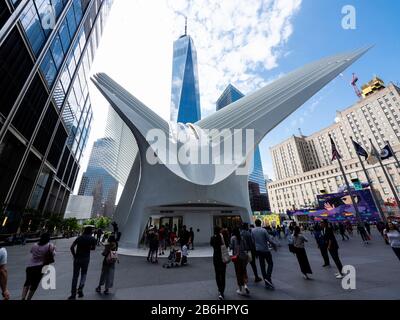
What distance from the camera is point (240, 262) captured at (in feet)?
14.2

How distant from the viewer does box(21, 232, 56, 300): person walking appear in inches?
147

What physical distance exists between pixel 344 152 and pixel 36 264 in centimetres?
9647

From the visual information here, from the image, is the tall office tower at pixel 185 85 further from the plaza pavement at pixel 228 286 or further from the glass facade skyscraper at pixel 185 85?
the plaza pavement at pixel 228 286

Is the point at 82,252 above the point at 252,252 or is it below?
above

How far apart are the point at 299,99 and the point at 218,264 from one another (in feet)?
53.3

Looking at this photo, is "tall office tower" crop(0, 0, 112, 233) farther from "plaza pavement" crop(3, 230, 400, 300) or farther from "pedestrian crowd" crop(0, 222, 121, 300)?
"pedestrian crowd" crop(0, 222, 121, 300)

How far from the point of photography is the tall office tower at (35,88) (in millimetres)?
16922

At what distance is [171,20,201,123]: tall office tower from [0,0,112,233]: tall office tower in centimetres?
3312

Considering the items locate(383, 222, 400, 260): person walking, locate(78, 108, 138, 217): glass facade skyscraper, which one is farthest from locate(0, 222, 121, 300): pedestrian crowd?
locate(78, 108, 138, 217): glass facade skyscraper

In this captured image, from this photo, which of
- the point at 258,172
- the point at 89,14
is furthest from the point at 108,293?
the point at 258,172

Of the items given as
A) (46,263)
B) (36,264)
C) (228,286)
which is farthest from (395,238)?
(36,264)

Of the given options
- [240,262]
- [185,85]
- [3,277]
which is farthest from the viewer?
[185,85]

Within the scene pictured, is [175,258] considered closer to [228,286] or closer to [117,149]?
[228,286]

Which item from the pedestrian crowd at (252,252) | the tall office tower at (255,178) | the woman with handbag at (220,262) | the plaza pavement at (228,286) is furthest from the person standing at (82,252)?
the tall office tower at (255,178)
